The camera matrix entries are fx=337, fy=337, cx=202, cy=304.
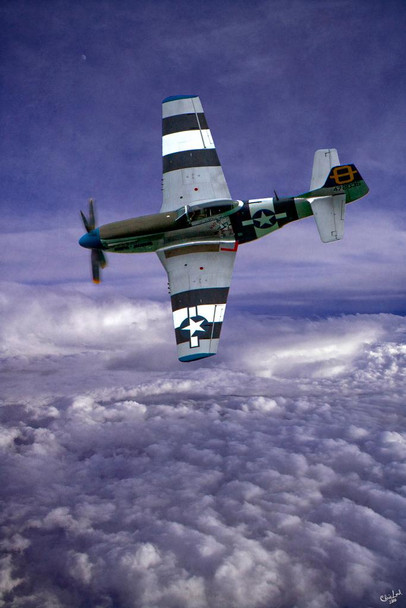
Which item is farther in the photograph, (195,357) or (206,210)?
(206,210)

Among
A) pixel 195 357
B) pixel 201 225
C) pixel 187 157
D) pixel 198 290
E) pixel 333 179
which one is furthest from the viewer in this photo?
pixel 187 157

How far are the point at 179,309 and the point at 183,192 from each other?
8.68 meters

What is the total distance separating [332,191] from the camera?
21.3 meters

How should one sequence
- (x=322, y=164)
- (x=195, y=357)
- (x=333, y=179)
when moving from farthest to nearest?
(x=322, y=164) < (x=333, y=179) < (x=195, y=357)

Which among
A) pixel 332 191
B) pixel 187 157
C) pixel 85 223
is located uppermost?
pixel 187 157

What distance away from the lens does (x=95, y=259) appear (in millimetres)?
22125

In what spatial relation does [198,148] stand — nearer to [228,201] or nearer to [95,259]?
[228,201]

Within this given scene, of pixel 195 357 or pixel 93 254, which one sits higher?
pixel 93 254

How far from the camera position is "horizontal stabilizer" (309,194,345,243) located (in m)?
21.0

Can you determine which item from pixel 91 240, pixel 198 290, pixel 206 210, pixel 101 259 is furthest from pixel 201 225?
pixel 91 240

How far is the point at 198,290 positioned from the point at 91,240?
25.9 feet

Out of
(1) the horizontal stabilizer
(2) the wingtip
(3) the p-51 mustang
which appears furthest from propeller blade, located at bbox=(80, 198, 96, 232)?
(1) the horizontal stabilizer

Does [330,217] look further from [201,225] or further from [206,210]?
[201,225]

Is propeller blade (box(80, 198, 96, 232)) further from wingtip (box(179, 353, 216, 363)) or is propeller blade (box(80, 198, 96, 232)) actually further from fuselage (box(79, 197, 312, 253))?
wingtip (box(179, 353, 216, 363))
